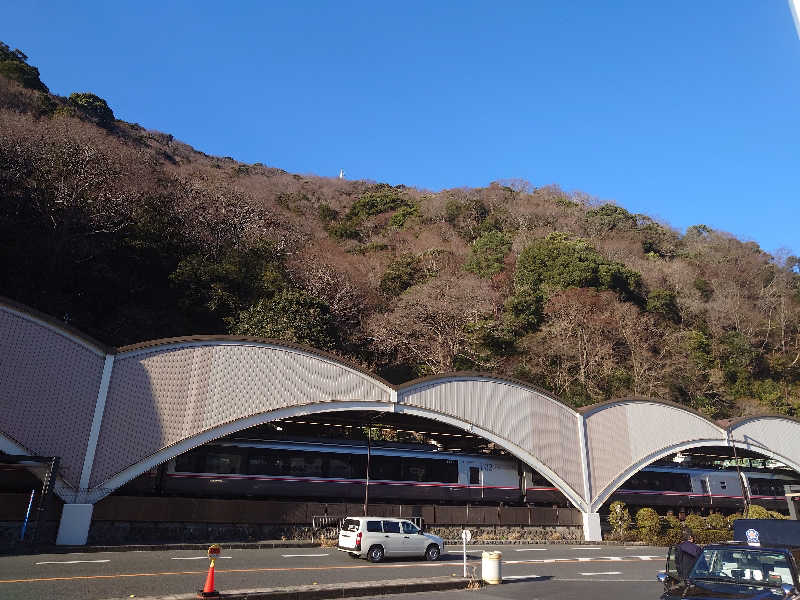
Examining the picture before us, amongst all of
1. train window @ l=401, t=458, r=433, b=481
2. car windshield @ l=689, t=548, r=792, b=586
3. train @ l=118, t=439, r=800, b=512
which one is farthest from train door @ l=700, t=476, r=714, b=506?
car windshield @ l=689, t=548, r=792, b=586

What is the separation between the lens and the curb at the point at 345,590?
28.2ft

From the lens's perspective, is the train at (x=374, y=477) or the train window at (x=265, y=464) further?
the train window at (x=265, y=464)

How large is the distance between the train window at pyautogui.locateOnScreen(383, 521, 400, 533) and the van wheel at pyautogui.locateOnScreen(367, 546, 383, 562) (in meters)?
0.50

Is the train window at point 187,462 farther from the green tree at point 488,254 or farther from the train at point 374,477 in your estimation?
the green tree at point 488,254

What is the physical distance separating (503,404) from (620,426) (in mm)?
7197

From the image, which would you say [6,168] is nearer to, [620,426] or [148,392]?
[148,392]

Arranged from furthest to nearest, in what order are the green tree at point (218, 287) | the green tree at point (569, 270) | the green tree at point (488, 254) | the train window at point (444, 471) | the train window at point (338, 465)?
the green tree at point (488, 254) < the green tree at point (569, 270) < the green tree at point (218, 287) < the train window at point (444, 471) < the train window at point (338, 465)

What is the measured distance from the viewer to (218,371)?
56.4 ft

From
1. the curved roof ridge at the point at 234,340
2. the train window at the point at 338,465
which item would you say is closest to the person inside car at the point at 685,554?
the curved roof ridge at the point at 234,340

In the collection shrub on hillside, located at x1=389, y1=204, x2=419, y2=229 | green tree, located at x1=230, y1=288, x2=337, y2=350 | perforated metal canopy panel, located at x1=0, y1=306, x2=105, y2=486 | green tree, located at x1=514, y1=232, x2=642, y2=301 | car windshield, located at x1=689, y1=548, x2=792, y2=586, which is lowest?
car windshield, located at x1=689, y1=548, x2=792, y2=586

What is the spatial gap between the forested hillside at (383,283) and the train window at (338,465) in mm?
8333

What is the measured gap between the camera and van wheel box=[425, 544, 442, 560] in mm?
15445

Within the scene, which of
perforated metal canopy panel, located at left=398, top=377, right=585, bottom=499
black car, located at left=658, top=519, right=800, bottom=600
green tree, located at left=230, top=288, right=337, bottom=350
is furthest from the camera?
green tree, located at left=230, top=288, right=337, bottom=350

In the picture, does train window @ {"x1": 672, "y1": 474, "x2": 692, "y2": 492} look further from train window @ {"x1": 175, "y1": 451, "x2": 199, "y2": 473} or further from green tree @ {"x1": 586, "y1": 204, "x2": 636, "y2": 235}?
green tree @ {"x1": 586, "y1": 204, "x2": 636, "y2": 235}
